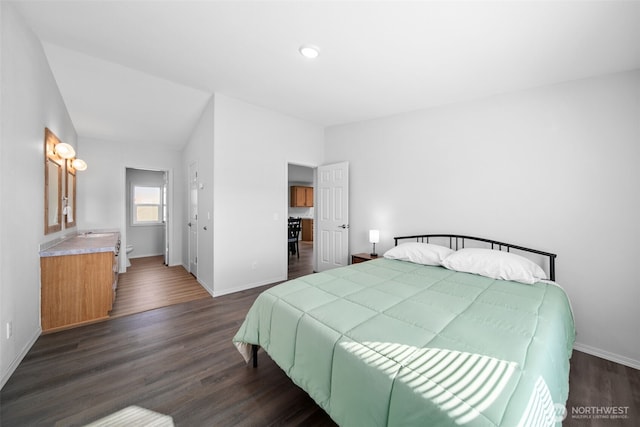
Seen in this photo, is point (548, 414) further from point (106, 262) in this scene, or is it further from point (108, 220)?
point (108, 220)

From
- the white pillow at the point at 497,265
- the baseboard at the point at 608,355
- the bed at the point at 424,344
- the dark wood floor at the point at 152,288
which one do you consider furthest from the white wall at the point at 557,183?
the dark wood floor at the point at 152,288

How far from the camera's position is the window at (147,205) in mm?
6055

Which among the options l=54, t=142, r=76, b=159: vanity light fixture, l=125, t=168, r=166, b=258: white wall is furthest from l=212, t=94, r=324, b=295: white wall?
l=125, t=168, r=166, b=258: white wall

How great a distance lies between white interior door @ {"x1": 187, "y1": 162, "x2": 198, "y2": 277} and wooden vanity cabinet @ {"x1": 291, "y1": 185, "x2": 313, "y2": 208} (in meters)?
4.53

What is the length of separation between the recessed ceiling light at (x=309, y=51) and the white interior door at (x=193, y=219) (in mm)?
2828

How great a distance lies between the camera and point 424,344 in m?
1.24

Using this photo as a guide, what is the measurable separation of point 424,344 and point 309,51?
246 centimetres

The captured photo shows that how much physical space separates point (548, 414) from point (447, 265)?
5.74 ft

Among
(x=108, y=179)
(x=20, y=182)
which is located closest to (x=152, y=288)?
(x=20, y=182)

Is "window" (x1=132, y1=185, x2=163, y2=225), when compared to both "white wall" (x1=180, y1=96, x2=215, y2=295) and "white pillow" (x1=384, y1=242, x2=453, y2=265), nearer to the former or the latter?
"white wall" (x1=180, y1=96, x2=215, y2=295)

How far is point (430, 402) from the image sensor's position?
93 cm

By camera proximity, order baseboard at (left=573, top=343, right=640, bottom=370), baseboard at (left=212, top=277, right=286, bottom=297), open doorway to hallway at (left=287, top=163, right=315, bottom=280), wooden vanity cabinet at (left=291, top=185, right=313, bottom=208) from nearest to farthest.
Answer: baseboard at (left=573, top=343, right=640, bottom=370)
baseboard at (left=212, top=277, right=286, bottom=297)
open doorway to hallway at (left=287, top=163, right=315, bottom=280)
wooden vanity cabinet at (left=291, top=185, right=313, bottom=208)

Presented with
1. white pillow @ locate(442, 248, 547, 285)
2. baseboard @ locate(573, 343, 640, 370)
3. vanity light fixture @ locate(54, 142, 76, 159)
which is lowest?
baseboard @ locate(573, 343, 640, 370)

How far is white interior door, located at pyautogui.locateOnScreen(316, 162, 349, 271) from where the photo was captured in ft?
14.2
